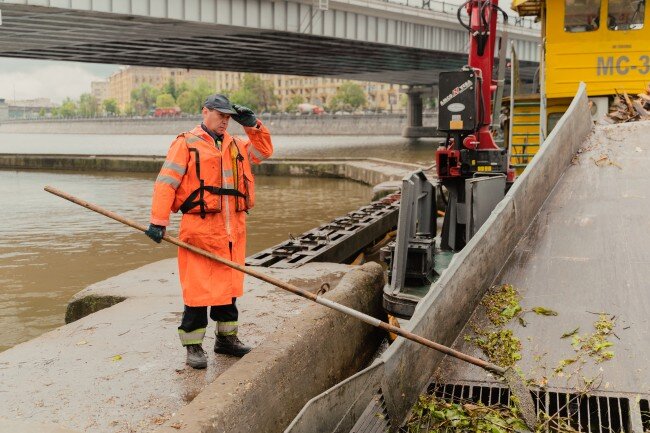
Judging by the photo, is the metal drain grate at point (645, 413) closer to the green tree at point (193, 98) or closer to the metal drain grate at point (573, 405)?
the metal drain grate at point (573, 405)

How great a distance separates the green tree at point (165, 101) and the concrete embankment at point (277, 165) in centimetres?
12659

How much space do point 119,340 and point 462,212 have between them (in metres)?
4.74

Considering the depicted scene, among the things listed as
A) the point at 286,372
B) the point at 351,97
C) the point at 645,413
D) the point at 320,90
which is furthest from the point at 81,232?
the point at 320,90

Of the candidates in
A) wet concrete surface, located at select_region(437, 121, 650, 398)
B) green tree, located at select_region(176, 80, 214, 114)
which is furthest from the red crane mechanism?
green tree, located at select_region(176, 80, 214, 114)

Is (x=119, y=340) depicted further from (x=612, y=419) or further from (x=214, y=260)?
(x=612, y=419)

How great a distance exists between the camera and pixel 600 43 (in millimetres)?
11523

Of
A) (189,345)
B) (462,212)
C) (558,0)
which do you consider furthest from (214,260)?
(558,0)

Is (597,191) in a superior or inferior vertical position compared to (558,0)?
inferior

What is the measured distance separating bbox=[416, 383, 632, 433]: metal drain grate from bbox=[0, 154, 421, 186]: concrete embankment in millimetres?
18989

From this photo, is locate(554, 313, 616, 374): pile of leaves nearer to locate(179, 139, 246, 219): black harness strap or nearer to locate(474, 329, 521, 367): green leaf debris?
locate(474, 329, 521, 367): green leaf debris

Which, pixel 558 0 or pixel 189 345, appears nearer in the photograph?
pixel 189 345

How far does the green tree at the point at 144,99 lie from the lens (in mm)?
179825

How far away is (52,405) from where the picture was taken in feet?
14.5

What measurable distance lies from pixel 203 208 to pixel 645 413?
9.82ft
